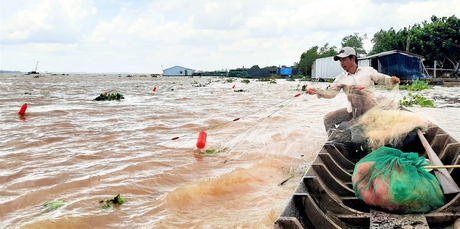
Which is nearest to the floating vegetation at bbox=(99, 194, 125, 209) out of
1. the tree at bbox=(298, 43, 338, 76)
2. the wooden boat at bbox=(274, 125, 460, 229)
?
the wooden boat at bbox=(274, 125, 460, 229)

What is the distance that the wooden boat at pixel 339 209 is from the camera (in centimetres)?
300

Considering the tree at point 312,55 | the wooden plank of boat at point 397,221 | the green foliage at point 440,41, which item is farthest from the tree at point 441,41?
the wooden plank of boat at point 397,221

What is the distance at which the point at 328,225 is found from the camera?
3021 millimetres

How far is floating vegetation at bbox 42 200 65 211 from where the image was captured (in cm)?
460

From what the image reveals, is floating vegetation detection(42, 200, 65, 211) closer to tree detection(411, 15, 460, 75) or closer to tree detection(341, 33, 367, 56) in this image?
tree detection(411, 15, 460, 75)

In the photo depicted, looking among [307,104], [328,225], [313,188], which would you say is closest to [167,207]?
[313,188]

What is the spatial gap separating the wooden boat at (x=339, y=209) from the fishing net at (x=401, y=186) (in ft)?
0.23

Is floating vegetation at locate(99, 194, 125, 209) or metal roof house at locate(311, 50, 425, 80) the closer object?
floating vegetation at locate(99, 194, 125, 209)

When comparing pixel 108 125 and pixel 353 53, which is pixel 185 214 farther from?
pixel 108 125

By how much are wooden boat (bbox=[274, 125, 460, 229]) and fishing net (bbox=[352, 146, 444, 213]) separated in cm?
7

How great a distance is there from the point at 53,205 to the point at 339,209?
335 centimetres

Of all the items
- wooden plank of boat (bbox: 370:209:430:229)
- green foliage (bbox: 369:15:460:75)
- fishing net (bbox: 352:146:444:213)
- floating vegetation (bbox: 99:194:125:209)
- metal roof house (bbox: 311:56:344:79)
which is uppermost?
green foliage (bbox: 369:15:460:75)

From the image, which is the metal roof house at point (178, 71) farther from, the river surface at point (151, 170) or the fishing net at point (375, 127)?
the fishing net at point (375, 127)

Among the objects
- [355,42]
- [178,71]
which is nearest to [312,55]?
[355,42]
